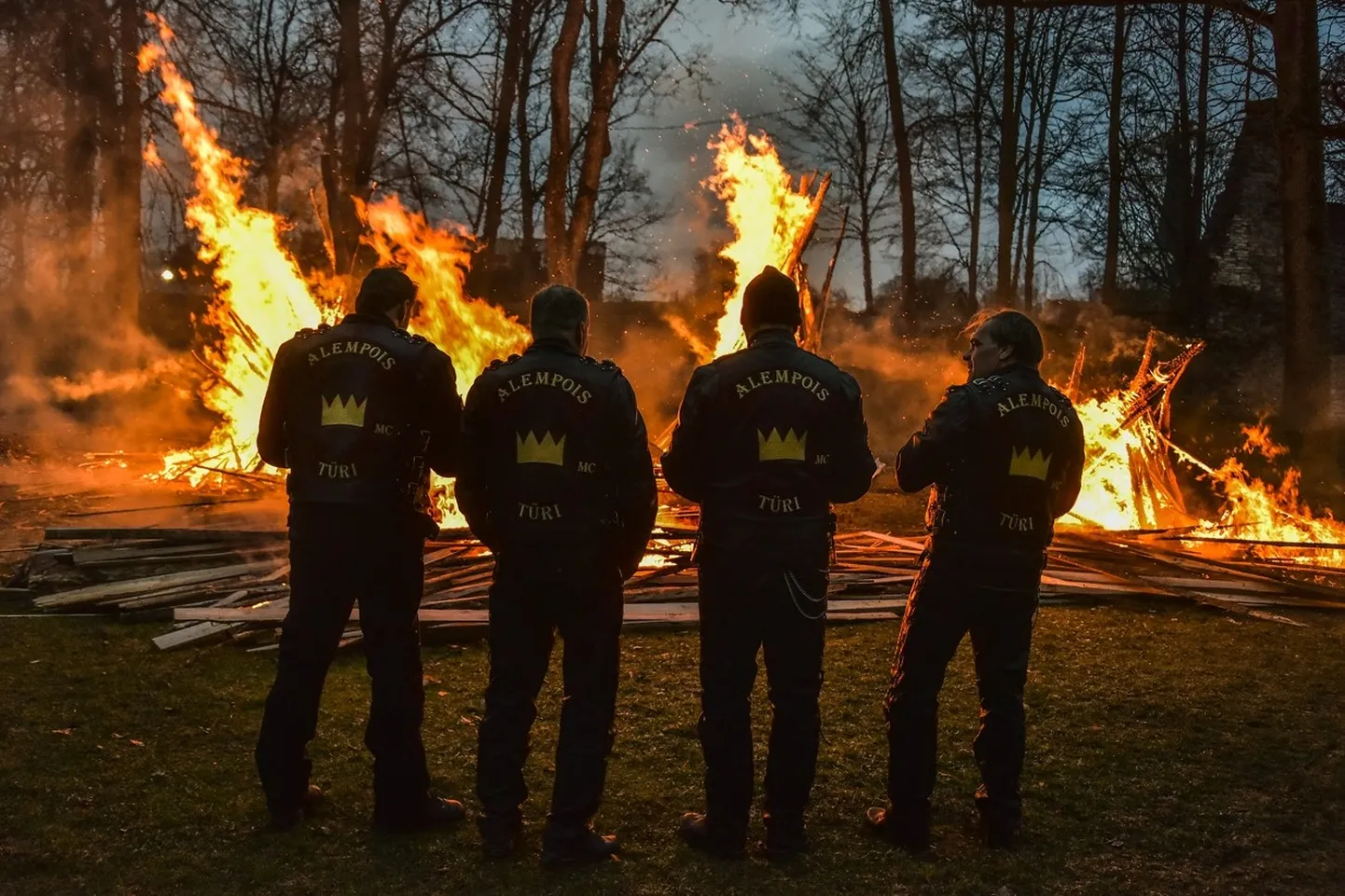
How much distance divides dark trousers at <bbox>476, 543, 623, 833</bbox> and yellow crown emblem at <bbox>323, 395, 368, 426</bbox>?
88cm

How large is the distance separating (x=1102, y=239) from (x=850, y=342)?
44.3 ft

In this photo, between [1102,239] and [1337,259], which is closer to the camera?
[1337,259]

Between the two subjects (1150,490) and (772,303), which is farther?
(1150,490)

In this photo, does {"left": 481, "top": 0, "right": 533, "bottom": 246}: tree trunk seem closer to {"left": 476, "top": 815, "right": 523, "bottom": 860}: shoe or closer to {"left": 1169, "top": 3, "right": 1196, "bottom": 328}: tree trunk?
{"left": 1169, "top": 3, "right": 1196, "bottom": 328}: tree trunk

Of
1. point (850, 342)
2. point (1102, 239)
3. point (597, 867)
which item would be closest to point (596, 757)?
point (597, 867)

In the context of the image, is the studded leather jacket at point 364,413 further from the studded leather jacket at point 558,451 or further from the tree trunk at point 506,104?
the tree trunk at point 506,104

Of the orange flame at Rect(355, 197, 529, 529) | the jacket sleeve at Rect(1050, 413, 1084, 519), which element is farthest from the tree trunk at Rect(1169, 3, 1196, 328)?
the jacket sleeve at Rect(1050, 413, 1084, 519)

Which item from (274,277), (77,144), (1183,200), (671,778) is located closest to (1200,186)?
(1183,200)

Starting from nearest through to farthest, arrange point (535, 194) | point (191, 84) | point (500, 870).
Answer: point (500, 870) < point (191, 84) < point (535, 194)

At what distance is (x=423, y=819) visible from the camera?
4406 millimetres

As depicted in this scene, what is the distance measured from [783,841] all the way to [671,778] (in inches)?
40.1

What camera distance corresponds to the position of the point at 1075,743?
5.80 metres

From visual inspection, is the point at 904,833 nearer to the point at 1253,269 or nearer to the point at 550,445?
the point at 550,445

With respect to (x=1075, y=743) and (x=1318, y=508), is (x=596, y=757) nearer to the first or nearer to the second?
(x=1075, y=743)
